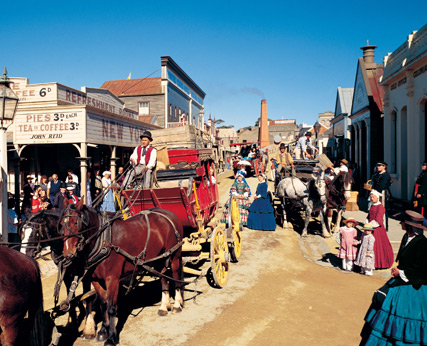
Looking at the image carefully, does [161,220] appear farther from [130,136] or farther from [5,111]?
[130,136]

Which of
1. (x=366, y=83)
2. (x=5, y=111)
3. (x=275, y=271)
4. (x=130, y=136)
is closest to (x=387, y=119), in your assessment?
(x=366, y=83)

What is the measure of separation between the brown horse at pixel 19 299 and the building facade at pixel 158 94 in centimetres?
2334

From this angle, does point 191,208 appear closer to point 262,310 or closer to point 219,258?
point 219,258

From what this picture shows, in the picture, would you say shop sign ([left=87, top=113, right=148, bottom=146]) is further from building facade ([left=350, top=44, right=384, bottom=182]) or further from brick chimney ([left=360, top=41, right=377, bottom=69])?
brick chimney ([left=360, top=41, right=377, bottom=69])

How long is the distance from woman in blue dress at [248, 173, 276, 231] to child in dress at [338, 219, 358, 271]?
4.39 metres

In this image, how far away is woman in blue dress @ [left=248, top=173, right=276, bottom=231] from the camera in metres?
12.5

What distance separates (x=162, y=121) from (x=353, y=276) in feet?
78.3

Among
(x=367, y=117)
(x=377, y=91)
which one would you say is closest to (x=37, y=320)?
(x=367, y=117)

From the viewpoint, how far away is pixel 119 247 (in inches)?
192

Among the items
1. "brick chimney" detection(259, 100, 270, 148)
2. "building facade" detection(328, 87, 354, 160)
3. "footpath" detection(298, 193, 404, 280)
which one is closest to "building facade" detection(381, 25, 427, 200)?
"footpath" detection(298, 193, 404, 280)

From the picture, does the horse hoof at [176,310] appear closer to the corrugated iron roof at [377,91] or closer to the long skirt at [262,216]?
the long skirt at [262,216]

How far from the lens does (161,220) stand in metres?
5.75

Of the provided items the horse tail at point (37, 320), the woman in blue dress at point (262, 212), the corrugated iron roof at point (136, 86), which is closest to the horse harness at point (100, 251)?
the horse tail at point (37, 320)

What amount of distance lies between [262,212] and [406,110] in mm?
8919
